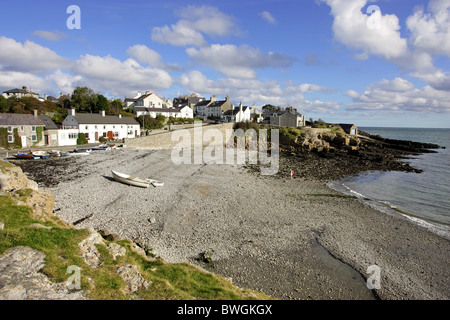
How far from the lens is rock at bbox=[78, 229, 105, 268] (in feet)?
26.9

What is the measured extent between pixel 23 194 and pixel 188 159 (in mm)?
25209

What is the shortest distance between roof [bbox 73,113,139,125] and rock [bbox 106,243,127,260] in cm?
4102

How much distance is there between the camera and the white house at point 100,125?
1709 inches

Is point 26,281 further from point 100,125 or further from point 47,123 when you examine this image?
point 100,125

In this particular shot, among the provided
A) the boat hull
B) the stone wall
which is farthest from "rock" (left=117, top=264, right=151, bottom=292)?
the stone wall

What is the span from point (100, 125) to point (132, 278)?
45.0 metres

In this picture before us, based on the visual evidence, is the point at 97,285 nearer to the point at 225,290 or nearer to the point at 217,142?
the point at 225,290

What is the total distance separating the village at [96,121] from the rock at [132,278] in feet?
129

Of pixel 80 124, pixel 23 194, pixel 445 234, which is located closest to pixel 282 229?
pixel 445 234

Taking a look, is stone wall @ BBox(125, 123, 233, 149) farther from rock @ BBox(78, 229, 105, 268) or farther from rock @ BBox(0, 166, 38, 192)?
rock @ BBox(78, 229, 105, 268)

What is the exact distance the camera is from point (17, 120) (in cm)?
3638

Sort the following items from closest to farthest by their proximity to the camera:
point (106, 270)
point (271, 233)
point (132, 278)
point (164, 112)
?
point (132, 278) < point (106, 270) < point (271, 233) < point (164, 112)

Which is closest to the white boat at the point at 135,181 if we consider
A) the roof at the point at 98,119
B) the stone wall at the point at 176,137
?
the stone wall at the point at 176,137

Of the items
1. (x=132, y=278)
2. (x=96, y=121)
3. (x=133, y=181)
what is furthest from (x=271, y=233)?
(x=96, y=121)
